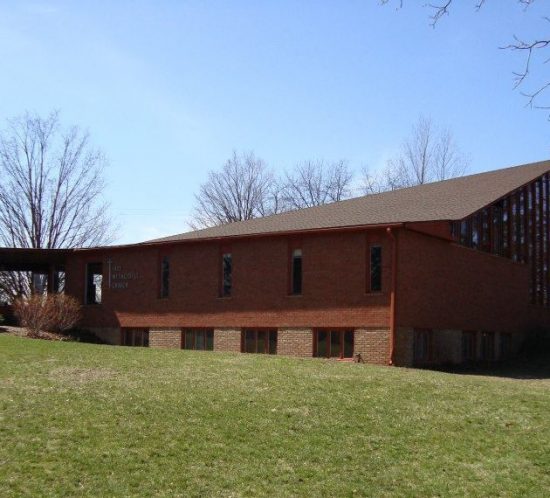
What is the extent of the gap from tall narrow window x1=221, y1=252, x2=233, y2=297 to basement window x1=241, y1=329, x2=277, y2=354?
1.80m

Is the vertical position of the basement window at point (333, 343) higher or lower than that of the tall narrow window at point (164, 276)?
lower

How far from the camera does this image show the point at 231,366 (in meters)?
18.7

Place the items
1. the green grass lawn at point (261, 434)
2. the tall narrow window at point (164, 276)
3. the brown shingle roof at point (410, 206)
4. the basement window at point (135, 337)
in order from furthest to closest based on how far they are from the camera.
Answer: the basement window at point (135, 337) → the tall narrow window at point (164, 276) → the brown shingle roof at point (410, 206) → the green grass lawn at point (261, 434)

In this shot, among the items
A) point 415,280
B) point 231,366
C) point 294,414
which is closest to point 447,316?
point 415,280

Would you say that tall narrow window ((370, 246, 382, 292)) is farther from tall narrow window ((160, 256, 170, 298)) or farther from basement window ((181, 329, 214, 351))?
tall narrow window ((160, 256, 170, 298))

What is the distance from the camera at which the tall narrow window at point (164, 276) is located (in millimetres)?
30227

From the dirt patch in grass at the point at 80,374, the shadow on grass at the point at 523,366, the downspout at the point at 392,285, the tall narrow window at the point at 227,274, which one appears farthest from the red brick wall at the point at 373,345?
the dirt patch in grass at the point at 80,374

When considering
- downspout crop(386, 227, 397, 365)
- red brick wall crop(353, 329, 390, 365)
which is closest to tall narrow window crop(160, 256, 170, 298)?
red brick wall crop(353, 329, 390, 365)

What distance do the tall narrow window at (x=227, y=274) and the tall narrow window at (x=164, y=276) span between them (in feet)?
9.77

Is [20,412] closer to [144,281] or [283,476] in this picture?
[283,476]

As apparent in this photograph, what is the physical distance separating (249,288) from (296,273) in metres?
2.06

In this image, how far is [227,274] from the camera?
2809 cm

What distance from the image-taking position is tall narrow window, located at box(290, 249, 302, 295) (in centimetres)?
2567

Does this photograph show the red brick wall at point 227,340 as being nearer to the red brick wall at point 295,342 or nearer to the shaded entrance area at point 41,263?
the red brick wall at point 295,342
